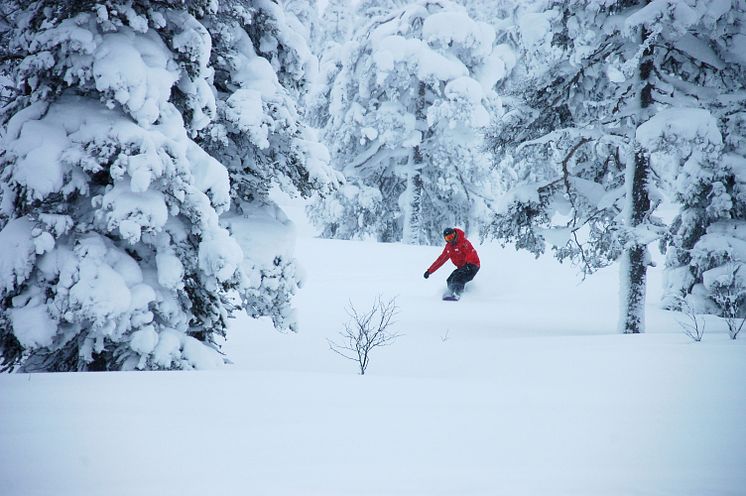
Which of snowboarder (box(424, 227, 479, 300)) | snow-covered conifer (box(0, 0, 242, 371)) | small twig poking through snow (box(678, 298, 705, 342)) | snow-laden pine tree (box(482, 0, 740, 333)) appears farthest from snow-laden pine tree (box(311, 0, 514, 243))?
snow-covered conifer (box(0, 0, 242, 371))

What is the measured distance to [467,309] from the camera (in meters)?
11.6

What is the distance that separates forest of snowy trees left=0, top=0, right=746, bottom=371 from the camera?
4.80 m

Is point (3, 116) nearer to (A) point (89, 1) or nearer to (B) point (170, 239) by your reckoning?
(A) point (89, 1)

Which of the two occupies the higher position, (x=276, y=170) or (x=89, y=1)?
(x=89, y=1)

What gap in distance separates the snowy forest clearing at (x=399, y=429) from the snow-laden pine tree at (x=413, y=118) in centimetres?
1322

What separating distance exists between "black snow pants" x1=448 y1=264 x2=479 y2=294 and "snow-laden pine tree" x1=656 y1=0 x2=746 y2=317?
4413 millimetres

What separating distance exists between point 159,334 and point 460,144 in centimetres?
1503

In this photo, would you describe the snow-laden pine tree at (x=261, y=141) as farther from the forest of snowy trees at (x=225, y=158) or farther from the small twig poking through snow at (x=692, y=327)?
the small twig poking through snow at (x=692, y=327)

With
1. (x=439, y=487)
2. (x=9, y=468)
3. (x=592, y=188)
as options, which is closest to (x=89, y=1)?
(x=9, y=468)

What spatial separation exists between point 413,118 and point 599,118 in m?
10.4

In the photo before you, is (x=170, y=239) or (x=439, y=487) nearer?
(x=439, y=487)

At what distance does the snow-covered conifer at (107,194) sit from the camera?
472cm

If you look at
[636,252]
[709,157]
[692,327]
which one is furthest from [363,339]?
[709,157]

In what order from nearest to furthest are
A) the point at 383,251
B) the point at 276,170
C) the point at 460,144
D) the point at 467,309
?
1. the point at 276,170
2. the point at 467,309
3. the point at 383,251
4. the point at 460,144
